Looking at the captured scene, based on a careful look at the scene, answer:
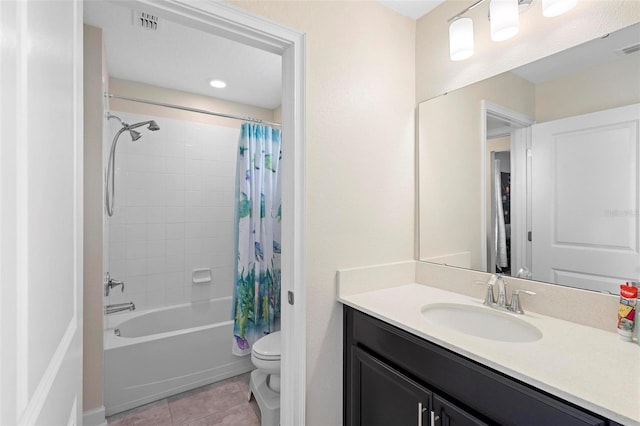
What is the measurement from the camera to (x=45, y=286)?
0.53 metres

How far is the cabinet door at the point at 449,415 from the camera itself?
2.93ft

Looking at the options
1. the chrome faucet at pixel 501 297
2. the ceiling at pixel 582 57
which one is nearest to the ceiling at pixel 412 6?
the ceiling at pixel 582 57

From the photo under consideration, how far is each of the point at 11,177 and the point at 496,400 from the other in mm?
1189

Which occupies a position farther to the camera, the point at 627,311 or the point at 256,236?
the point at 256,236

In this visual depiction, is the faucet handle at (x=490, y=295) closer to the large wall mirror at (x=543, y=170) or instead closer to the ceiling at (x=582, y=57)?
the large wall mirror at (x=543, y=170)

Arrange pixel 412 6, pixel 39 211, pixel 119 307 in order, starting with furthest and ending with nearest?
pixel 119 307 → pixel 412 6 → pixel 39 211

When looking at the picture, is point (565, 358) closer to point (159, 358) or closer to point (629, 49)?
point (629, 49)

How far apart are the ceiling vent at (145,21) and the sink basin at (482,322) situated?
216 cm

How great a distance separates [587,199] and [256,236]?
2.13 meters

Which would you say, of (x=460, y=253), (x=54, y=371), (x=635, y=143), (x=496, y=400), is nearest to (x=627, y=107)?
(x=635, y=143)

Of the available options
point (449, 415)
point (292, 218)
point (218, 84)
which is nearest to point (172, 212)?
point (218, 84)

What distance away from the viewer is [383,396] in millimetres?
1206

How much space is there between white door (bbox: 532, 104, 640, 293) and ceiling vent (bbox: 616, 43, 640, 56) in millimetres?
193

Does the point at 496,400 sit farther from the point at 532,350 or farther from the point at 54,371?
the point at 54,371
